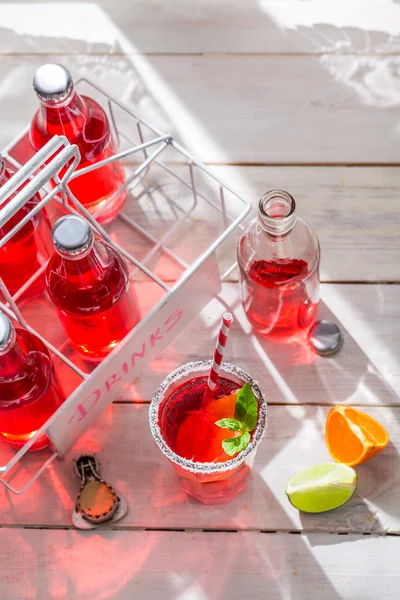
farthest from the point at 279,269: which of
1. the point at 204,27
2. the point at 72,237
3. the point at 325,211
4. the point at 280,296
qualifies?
the point at 204,27

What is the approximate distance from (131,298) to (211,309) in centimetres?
16

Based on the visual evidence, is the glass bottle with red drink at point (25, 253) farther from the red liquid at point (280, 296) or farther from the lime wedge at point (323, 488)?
the lime wedge at point (323, 488)

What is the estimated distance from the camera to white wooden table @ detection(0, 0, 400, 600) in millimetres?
999

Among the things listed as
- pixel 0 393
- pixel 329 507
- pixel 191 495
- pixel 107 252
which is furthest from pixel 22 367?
pixel 329 507

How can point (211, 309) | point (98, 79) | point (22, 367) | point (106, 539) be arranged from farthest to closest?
1. point (98, 79)
2. point (211, 309)
3. point (106, 539)
4. point (22, 367)

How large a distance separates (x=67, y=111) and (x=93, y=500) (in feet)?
1.43

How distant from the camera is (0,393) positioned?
0.91m

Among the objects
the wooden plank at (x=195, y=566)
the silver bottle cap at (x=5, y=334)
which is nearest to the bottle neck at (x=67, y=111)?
the silver bottle cap at (x=5, y=334)

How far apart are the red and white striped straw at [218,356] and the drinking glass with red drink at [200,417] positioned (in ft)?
0.05

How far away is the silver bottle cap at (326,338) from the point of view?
1.08 metres

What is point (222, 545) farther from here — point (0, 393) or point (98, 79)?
point (98, 79)

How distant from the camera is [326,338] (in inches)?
Result: 42.7

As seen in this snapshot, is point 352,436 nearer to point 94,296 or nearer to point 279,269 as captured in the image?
point 279,269

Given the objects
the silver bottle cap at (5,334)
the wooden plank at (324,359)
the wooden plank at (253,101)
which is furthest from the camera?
the wooden plank at (253,101)
